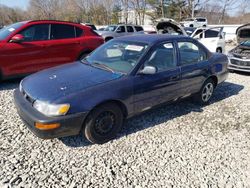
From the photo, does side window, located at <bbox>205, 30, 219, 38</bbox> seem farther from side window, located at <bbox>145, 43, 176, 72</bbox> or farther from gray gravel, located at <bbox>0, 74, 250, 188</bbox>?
side window, located at <bbox>145, 43, 176, 72</bbox>

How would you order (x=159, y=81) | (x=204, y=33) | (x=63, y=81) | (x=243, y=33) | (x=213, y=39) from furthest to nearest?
1. (x=204, y=33)
2. (x=213, y=39)
3. (x=243, y=33)
4. (x=159, y=81)
5. (x=63, y=81)

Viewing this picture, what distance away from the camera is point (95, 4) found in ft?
148

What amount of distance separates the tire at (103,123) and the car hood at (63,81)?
1.27 ft

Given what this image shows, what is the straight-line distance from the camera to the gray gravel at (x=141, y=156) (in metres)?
2.62

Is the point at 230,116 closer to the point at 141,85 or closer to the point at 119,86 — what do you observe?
the point at 141,85

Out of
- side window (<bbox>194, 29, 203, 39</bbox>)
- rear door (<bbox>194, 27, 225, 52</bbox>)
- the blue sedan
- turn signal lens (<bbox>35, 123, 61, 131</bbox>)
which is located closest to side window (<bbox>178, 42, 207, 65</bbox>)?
the blue sedan

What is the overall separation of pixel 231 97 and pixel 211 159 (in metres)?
2.91

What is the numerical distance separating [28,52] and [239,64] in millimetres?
6675

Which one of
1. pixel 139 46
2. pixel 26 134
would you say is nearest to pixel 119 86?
pixel 139 46

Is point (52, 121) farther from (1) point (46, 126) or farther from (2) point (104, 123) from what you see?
Answer: (2) point (104, 123)

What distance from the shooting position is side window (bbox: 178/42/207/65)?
13.7 ft

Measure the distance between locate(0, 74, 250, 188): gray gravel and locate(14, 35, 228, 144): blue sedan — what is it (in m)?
0.35

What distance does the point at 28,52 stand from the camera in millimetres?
5465

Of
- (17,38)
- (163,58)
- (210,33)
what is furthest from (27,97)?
(210,33)
